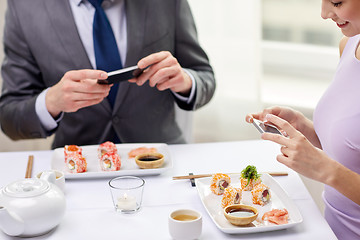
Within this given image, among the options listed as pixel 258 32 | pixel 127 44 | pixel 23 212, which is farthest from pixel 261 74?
pixel 23 212

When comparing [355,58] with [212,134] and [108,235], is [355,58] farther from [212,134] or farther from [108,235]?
[212,134]

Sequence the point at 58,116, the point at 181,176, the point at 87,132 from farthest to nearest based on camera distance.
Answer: the point at 87,132, the point at 58,116, the point at 181,176

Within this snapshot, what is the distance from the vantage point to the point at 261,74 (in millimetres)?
3178

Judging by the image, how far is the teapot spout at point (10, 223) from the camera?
128cm

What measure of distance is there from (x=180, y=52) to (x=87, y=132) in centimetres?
52

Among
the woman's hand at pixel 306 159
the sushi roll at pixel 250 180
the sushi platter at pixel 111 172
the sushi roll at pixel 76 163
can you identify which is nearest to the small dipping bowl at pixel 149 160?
A: the sushi platter at pixel 111 172

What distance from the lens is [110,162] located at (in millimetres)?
1736

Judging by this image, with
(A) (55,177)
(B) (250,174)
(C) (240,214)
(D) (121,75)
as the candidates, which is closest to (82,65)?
(D) (121,75)

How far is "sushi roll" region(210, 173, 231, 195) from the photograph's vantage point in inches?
61.7

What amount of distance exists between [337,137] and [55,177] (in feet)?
2.74

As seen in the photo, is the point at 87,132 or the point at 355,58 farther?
the point at 87,132

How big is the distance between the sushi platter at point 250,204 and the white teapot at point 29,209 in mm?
416

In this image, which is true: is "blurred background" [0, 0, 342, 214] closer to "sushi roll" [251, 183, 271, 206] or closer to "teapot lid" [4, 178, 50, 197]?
"sushi roll" [251, 183, 271, 206]

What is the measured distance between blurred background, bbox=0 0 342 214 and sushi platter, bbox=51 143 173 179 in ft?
4.48
